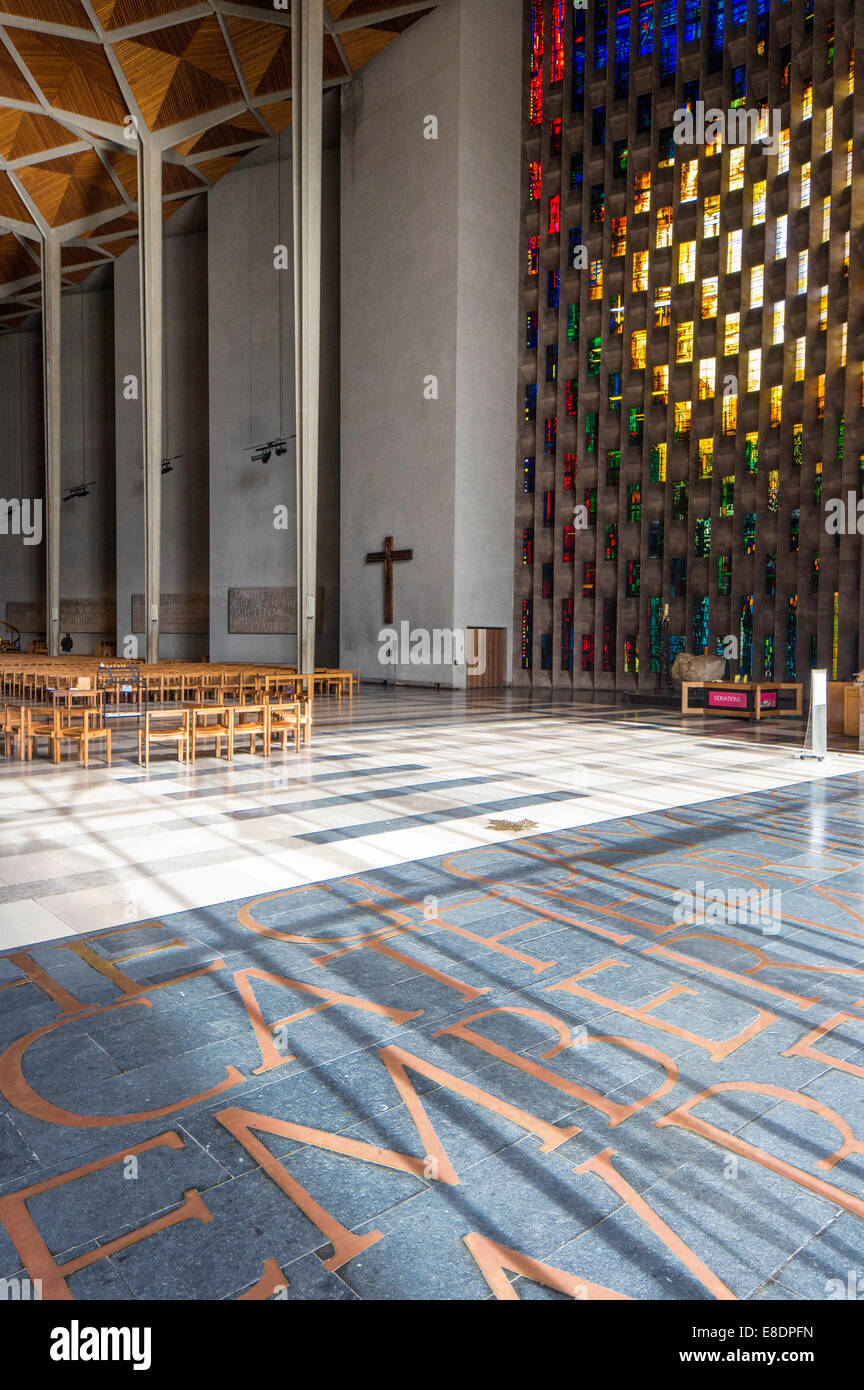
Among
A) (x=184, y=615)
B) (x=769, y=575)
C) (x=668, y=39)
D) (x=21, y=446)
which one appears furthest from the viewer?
(x=21, y=446)

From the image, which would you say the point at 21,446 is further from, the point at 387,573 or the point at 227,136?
the point at 387,573

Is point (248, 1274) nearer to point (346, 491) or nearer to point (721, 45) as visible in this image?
point (346, 491)

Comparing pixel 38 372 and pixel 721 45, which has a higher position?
pixel 721 45

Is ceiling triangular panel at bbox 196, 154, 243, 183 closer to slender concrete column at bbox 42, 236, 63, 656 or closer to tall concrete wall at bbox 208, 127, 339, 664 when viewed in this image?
tall concrete wall at bbox 208, 127, 339, 664

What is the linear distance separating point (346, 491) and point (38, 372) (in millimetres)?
17991

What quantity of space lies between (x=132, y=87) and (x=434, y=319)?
27.3 ft

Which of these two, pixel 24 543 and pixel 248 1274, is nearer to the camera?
pixel 248 1274

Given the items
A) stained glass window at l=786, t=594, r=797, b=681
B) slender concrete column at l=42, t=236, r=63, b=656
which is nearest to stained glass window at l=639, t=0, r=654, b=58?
stained glass window at l=786, t=594, r=797, b=681

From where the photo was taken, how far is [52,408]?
2436 cm

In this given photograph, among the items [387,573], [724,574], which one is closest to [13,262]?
[387,573]

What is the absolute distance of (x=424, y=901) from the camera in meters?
4.16

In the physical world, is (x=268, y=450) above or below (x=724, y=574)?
above
